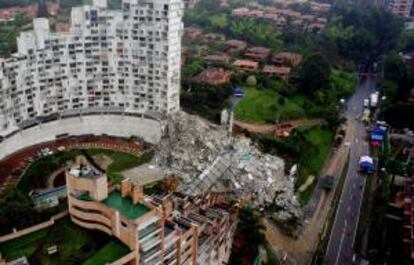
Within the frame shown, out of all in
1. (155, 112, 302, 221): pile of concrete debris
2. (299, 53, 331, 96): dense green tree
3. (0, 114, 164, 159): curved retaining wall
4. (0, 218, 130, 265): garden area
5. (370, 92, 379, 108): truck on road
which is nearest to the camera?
(0, 218, 130, 265): garden area

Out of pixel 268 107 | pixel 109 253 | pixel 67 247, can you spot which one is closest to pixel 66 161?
pixel 67 247

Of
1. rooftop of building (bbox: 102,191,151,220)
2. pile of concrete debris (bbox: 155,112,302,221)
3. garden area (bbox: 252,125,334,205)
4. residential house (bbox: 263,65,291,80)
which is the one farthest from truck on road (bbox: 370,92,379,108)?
rooftop of building (bbox: 102,191,151,220)

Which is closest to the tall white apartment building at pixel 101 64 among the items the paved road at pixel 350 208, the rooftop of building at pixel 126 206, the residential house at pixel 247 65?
the paved road at pixel 350 208

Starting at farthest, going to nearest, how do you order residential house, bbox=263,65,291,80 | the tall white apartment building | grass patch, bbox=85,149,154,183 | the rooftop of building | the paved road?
residential house, bbox=263,65,291,80
the tall white apartment building
grass patch, bbox=85,149,154,183
the paved road
the rooftop of building

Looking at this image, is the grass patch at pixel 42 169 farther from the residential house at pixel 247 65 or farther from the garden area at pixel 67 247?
the residential house at pixel 247 65

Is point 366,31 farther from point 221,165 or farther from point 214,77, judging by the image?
point 221,165

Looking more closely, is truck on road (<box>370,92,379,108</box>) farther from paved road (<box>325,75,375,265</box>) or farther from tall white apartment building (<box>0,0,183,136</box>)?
tall white apartment building (<box>0,0,183,136</box>)

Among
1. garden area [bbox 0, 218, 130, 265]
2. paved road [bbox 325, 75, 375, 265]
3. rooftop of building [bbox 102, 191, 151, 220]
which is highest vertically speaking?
rooftop of building [bbox 102, 191, 151, 220]
